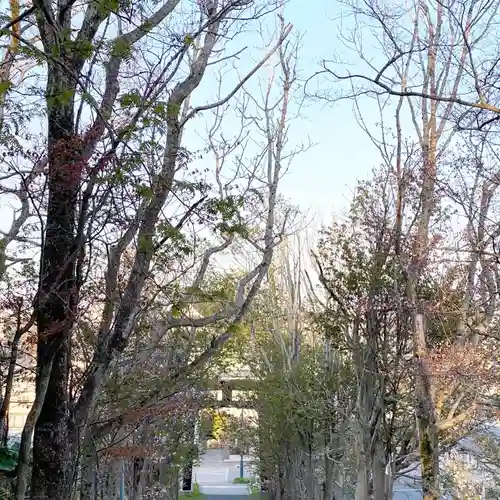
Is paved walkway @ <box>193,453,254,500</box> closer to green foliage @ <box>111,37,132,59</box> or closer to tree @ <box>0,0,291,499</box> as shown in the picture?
tree @ <box>0,0,291,499</box>

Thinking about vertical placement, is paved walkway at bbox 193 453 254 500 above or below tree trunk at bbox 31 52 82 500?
below

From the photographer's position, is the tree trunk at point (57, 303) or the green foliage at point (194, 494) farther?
the green foliage at point (194, 494)

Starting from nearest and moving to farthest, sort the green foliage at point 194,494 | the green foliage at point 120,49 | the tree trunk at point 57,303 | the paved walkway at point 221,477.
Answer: the green foliage at point 120,49 → the tree trunk at point 57,303 → the green foliage at point 194,494 → the paved walkway at point 221,477

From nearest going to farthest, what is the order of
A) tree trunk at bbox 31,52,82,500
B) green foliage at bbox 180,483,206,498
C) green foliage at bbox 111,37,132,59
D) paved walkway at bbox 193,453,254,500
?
green foliage at bbox 111,37,132,59, tree trunk at bbox 31,52,82,500, green foliage at bbox 180,483,206,498, paved walkway at bbox 193,453,254,500

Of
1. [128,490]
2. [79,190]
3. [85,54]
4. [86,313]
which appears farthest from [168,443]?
[85,54]

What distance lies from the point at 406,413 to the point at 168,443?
14.5 feet

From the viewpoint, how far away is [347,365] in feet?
32.3

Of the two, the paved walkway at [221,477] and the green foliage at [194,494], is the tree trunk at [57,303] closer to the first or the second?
the paved walkway at [221,477]

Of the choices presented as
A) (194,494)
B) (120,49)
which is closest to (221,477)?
(194,494)

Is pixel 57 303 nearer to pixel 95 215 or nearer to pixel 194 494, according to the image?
pixel 95 215

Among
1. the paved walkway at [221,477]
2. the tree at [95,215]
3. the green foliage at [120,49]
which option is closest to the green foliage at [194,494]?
the paved walkway at [221,477]

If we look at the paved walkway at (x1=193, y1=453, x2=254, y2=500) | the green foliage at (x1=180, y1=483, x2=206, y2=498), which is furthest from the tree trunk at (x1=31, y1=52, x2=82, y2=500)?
the green foliage at (x1=180, y1=483, x2=206, y2=498)

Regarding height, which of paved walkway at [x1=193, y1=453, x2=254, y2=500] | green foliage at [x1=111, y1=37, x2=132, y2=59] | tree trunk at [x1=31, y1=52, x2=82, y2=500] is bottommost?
paved walkway at [x1=193, y1=453, x2=254, y2=500]

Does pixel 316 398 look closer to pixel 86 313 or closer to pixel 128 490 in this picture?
pixel 128 490
